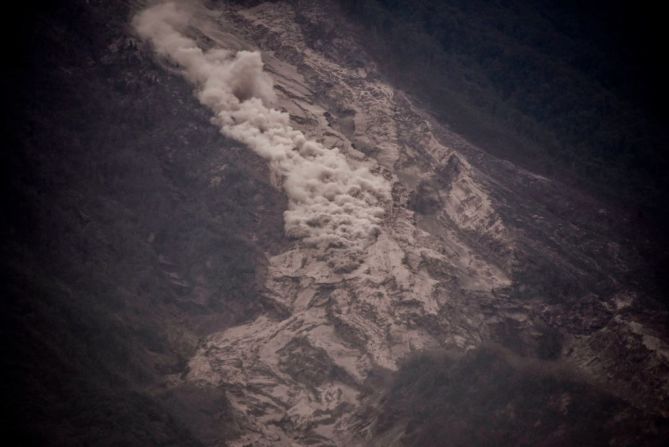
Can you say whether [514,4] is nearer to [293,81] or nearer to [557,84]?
[557,84]

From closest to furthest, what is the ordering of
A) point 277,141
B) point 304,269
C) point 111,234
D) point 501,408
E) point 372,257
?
1. point 501,408
2. point 304,269
3. point 372,257
4. point 111,234
5. point 277,141

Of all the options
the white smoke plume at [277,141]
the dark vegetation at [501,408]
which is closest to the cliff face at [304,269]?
the dark vegetation at [501,408]

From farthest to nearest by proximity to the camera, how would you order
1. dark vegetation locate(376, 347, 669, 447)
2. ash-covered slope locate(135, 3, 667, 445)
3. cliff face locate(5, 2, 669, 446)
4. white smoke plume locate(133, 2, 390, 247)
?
white smoke plume locate(133, 2, 390, 247)
ash-covered slope locate(135, 3, 667, 445)
cliff face locate(5, 2, 669, 446)
dark vegetation locate(376, 347, 669, 447)

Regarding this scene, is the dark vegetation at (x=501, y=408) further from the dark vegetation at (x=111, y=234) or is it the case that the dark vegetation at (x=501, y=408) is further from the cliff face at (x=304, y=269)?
the dark vegetation at (x=111, y=234)

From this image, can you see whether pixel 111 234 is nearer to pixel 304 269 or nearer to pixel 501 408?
pixel 304 269

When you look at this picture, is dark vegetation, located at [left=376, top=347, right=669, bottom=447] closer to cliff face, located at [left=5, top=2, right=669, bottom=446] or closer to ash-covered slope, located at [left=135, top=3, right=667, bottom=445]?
cliff face, located at [left=5, top=2, right=669, bottom=446]

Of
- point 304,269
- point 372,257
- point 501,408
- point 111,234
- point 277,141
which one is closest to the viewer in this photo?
point 501,408

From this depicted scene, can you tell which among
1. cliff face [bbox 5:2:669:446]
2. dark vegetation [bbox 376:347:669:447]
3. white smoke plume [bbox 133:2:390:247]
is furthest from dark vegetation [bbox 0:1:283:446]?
dark vegetation [bbox 376:347:669:447]

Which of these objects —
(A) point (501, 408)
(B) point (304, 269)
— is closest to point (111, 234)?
(B) point (304, 269)
